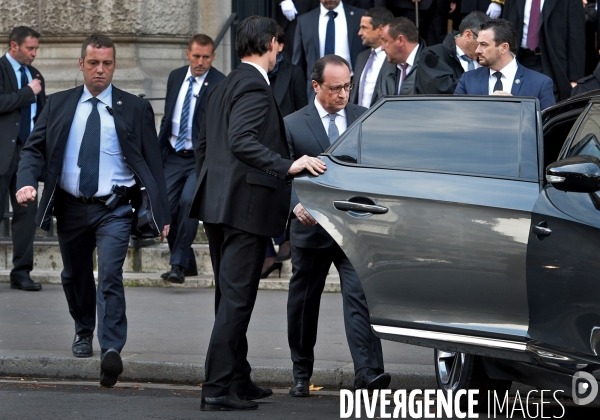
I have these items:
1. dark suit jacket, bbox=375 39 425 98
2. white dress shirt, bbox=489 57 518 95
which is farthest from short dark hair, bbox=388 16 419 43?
white dress shirt, bbox=489 57 518 95

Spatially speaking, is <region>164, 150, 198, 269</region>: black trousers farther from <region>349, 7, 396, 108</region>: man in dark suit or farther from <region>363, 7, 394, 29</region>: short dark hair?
<region>363, 7, 394, 29</region>: short dark hair

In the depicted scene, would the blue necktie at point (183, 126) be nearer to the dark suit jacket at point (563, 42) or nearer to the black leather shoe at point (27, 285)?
the black leather shoe at point (27, 285)

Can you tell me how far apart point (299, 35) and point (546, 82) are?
4.19 meters

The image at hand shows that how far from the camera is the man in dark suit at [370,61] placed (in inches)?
408

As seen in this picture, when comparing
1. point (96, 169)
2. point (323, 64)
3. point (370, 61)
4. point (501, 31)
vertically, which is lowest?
point (96, 169)

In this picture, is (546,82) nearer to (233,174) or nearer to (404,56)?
(404,56)

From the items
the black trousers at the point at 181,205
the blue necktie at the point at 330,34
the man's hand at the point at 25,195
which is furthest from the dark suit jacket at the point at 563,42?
the man's hand at the point at 25,195

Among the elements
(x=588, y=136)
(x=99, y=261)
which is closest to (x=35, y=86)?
(x=99, y=261)

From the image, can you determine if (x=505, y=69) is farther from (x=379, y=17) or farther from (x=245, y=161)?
(x=245, y=161)

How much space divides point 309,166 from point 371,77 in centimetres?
444

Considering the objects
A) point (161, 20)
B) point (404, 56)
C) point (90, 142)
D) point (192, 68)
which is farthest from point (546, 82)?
point (161, 20)

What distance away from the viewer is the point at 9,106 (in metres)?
10.8

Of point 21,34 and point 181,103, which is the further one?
point 21,34

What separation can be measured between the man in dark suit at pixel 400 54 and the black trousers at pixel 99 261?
3.01 meters
